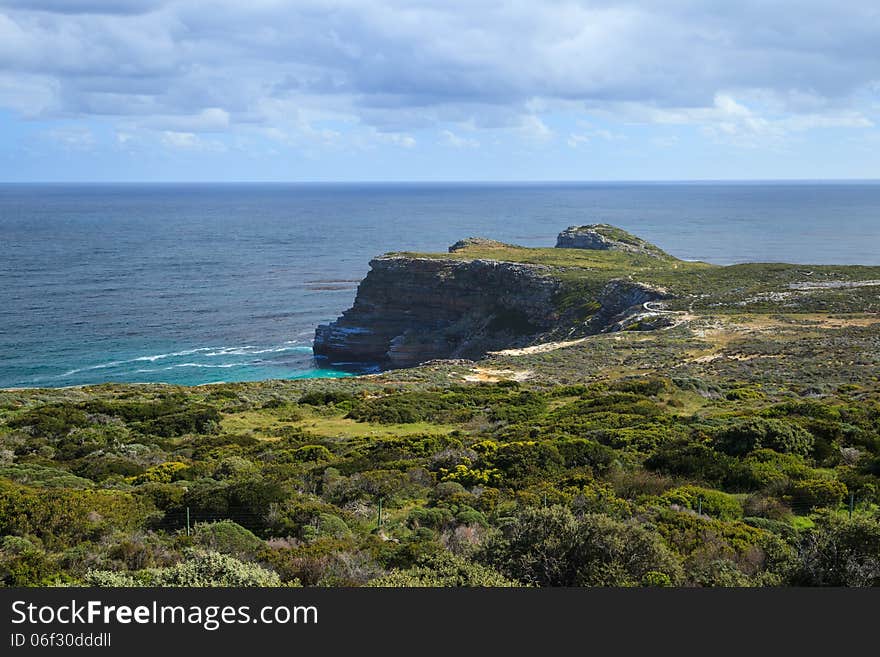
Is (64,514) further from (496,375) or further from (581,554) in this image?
(496,375)

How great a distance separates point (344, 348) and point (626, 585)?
6449 cm

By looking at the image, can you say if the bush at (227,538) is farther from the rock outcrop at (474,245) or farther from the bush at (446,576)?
the rock outcrop at (474,245)

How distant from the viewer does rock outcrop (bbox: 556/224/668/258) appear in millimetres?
98312

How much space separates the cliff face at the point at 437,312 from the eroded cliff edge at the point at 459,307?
0.10 m

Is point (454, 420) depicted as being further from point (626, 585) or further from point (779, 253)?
point (779, 253)

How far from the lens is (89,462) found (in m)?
20.5

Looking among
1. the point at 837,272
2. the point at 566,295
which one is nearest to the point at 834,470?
the point at 566,295

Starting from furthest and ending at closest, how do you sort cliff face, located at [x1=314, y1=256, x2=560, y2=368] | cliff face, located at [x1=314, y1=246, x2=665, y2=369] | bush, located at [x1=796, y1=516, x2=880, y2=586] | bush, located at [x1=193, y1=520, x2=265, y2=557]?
cliff face, located at [x1=314, y1=256, x2=560, y2=368] → cliff face, located at [x1=314, y1=246, x2=665, y2=369] → bush, located at [x1=193, y1=520, x2=265, y2=557] → bush, located at [x1=796, y1=516, x2=880, y2=586]

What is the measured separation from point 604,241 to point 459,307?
109 ft

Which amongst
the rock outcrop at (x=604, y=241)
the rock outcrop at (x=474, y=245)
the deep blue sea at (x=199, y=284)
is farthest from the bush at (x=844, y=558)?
the rock outcrop at (x=604, y=241)

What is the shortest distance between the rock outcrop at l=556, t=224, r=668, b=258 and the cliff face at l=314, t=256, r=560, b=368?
93.0 ft

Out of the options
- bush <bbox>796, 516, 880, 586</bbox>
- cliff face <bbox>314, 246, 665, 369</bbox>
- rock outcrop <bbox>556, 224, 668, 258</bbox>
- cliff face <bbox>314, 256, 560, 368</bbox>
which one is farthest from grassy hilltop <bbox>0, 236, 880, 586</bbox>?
rock outcrop <bbox>556, 224, 668, 258</bbox>

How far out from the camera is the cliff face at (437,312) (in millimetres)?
69875

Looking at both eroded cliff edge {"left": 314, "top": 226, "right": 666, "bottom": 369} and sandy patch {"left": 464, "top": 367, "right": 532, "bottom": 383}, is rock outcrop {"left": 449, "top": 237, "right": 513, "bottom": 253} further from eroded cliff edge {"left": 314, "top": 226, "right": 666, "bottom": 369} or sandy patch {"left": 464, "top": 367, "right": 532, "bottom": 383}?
sandy patch {"left": 464, "top": 367, "right": 532, "bottom": 383}
